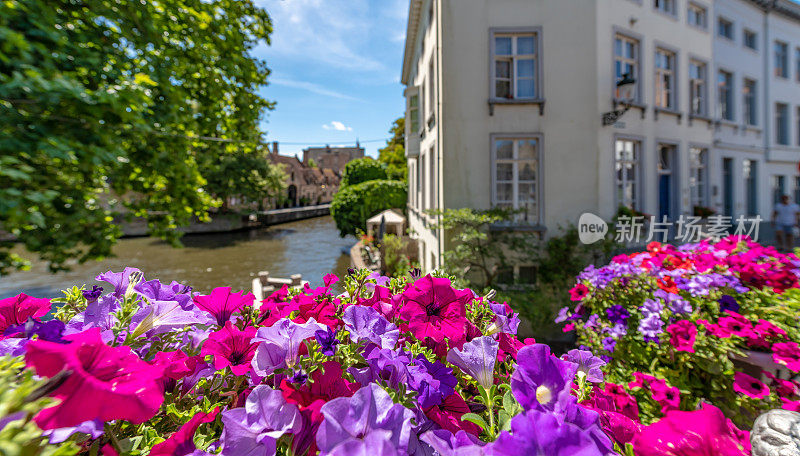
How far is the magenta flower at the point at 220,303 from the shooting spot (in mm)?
1078

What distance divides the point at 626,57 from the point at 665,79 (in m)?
2.12

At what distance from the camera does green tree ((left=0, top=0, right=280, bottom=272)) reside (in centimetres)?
364

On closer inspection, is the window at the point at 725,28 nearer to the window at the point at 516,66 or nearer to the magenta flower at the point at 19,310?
the window at the point at 516,66

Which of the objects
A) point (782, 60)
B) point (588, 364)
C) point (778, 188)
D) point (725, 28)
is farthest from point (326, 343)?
point (782, 60)

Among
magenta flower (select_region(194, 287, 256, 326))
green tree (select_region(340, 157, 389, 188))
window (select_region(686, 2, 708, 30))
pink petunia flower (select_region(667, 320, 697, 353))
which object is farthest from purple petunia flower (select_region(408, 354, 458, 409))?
green tree (select_region(340, 157, 389, 188))

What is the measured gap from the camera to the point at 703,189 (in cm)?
1180

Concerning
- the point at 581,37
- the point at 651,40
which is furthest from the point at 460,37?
the point at 651,40

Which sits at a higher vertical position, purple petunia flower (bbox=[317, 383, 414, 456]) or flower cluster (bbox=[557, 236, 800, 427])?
purple petunia flower (bbox=[317, 383, 414, 456])

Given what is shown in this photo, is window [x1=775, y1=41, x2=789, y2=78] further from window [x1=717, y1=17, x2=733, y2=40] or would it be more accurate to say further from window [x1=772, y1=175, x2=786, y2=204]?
window [x1=772, y1=175, x2=786, y2=204]

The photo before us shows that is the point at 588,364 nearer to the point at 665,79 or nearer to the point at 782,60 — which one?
the point at 665,79

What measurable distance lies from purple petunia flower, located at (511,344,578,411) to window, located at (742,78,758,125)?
20.4 metres

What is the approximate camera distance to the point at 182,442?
648 mm

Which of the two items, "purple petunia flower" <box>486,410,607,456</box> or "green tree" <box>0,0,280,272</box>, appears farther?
"green tree" <box>0,0,280,272</box>

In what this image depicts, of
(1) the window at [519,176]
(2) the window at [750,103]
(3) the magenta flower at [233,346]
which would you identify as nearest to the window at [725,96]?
(2) the window at [750,103]
